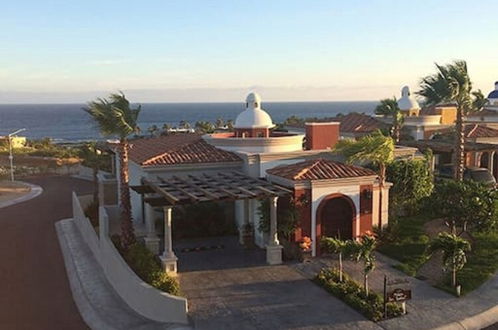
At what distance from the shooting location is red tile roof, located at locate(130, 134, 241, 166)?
1120 inches

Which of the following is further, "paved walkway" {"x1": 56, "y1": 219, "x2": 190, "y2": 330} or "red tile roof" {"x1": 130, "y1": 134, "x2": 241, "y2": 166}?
"red tile roof" {"x1": 130, "y1": 134, "x2": 241, "y2": 166}

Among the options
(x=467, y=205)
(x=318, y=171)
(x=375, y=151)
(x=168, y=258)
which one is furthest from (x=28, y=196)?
(x=467, y=205)

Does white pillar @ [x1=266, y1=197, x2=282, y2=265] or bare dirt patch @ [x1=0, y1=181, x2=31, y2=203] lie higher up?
white pillar @ [x1=266, y1=197, x2=282, y2=265]

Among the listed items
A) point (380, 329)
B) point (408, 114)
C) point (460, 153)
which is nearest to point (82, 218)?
point (380, 329)

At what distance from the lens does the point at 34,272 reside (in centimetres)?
2486

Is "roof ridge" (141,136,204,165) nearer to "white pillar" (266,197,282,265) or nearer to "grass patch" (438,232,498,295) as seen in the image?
"white pillar" (266,197,282,265)

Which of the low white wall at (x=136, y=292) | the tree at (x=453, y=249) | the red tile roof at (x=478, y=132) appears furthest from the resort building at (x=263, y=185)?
the red tile roof at (x=478, y=132)

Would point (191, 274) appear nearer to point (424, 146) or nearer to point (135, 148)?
point (135, 148)

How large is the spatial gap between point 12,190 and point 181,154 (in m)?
25.0

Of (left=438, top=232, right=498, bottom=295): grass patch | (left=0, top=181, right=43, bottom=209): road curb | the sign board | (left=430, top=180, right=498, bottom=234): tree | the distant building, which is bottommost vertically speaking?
(left=0, top=181, right=43, bottom=209): road curb

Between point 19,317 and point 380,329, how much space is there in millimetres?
12967

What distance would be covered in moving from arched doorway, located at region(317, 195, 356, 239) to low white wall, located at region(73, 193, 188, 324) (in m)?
9.02

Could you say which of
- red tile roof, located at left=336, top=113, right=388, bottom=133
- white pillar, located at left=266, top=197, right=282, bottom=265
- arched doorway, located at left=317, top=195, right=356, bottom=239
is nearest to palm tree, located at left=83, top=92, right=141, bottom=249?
white pillar, located at left=266, top=197, right=282, bottom=265

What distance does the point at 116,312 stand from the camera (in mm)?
19891
